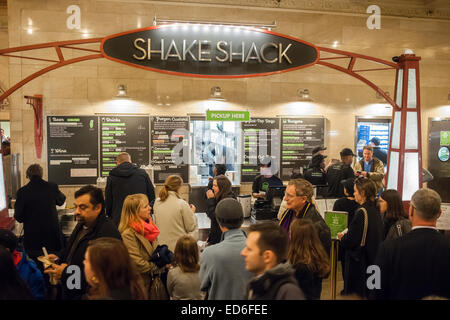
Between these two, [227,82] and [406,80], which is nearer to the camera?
[406,80]

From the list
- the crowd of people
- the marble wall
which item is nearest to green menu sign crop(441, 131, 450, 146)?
the marble wall

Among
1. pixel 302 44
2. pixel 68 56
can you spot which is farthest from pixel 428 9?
pixel 68 56

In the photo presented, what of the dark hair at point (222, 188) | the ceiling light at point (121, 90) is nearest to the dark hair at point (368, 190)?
the dark hair at point (222, 188)

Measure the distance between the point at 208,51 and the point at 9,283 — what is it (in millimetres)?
3908

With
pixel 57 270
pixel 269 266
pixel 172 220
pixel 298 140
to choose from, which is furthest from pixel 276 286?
pixel 298 140

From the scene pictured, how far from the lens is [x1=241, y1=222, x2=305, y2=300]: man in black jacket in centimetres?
160

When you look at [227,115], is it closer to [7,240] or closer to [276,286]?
[7,240]

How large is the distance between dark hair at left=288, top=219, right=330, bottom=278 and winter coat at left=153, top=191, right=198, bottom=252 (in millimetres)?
1553

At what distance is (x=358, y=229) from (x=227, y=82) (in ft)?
15.2

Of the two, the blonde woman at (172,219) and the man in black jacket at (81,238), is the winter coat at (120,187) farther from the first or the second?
the man in black jacket at (81,238)

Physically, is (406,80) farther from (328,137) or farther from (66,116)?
(66,116)

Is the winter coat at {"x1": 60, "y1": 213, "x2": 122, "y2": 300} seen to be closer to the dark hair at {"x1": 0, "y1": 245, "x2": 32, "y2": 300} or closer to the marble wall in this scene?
the dark hair at {"x1": 0, "y1": 245, "x2": 32, "y2": 300}

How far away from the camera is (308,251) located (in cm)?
249
